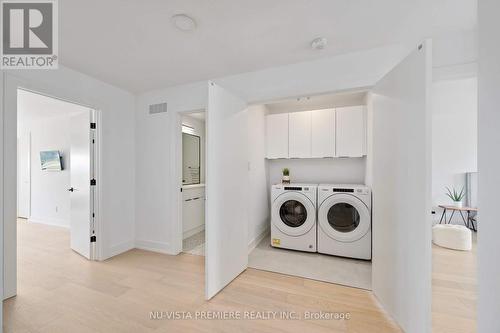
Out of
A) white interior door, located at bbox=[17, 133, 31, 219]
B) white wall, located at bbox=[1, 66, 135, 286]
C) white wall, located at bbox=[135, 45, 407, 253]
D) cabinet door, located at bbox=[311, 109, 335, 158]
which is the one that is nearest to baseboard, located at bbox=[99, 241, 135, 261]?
white wall, located at bbox=[1, 66, 135, 286]

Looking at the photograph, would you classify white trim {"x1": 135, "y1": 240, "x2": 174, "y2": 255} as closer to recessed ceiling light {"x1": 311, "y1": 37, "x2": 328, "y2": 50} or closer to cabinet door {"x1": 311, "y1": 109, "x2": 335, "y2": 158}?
cabinet door {"x1": 311, "y1": 109, "x2": 335, "y2": 158}

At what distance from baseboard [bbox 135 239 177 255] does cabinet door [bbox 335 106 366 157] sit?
2943mm

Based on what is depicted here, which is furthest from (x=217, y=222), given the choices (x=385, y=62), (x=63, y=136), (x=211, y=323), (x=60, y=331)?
(x=63, y=136)

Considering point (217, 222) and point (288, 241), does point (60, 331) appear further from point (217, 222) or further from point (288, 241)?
point (288, 241)

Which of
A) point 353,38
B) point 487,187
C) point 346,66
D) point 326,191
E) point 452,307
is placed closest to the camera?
point 487,187

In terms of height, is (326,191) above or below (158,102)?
below

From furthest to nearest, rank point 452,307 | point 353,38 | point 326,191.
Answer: point 326,191, point 353,38, point 452,307

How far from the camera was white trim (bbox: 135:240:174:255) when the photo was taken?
2.82m

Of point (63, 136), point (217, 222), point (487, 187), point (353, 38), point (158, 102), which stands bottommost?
point (217, 222)

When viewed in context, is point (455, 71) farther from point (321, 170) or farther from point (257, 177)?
point (257, 177)

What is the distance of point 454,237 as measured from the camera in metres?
2.83

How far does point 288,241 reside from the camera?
2871 mm

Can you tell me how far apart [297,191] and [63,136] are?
514cm

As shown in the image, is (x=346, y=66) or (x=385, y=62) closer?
(x=385, y=62)
